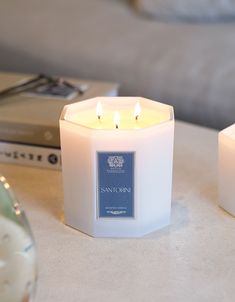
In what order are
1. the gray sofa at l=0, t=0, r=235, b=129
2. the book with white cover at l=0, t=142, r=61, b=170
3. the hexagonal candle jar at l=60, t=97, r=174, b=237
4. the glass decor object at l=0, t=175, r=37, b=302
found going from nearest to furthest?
the glass decor object at l=0, t=175, r=37, b=302 → the hexagonal candle jar at l=60, t=97, r=174, b=237 → the book with white cover at l=0, t=142, r=61, b=170 → the gray sofa at l=0, t=0, r=235, b=129

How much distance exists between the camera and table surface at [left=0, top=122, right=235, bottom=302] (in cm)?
63

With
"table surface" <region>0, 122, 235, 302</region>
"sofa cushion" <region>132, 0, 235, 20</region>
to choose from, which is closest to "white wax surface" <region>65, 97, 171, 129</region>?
"table surface" <region>0, 122, 235, 302</region>

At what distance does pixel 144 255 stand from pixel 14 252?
18cm

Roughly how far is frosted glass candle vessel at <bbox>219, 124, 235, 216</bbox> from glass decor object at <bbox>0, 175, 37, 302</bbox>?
0.95 feet

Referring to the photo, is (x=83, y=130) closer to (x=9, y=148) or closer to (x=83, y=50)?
(x=9, y=148)

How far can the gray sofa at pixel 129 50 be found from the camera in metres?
1.32

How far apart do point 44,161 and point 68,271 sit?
0.28 meters

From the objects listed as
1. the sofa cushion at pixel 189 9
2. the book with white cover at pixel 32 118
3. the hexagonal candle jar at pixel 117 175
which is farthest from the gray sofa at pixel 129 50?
the hexagonal candle jar at pixel 117 175

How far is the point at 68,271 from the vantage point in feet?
2.17

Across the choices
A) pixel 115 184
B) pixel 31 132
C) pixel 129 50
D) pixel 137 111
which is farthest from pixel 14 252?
pixel 129 50

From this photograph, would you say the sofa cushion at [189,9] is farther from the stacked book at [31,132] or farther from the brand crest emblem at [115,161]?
the brand crest emblem at [115,161]

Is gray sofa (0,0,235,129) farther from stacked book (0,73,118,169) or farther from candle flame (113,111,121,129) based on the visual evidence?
candle flame (113,111,121,129)

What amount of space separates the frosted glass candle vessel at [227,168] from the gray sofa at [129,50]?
514 millimetres

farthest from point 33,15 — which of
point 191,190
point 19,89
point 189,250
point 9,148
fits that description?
point 189,250
